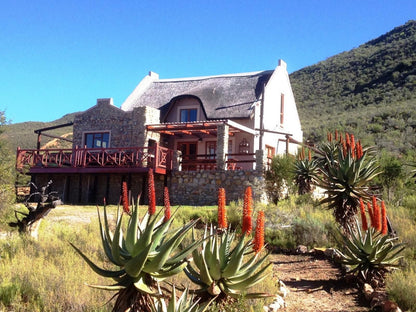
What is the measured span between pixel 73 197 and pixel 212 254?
1864 cm

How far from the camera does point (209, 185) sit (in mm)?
19516

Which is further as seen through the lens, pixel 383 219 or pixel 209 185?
pixel 209 185

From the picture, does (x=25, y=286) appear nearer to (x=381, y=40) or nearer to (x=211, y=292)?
(x=211, y=292)

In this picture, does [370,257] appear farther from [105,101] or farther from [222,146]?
[105,101]

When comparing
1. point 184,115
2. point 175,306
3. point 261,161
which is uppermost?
point 184,115

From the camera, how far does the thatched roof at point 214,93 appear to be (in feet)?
74.9

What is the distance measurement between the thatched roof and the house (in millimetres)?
54

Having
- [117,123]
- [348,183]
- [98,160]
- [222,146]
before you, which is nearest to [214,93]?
[222,146]

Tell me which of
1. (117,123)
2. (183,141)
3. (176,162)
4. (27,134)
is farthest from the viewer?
(27,134)

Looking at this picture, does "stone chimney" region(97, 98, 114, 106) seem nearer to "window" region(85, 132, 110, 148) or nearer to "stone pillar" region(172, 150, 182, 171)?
"window" region(85, 132, 110, 148)

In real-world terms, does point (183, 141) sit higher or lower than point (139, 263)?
higher

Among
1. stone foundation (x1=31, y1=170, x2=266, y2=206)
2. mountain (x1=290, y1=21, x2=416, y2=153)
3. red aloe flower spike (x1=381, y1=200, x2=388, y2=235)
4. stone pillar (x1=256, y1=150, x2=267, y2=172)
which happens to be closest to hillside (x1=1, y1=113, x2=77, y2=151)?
stone foundation (x1=31, y1=170, x2=266, y2=206)

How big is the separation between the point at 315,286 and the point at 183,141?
1671 centimetres

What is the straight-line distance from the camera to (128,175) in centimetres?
2102
